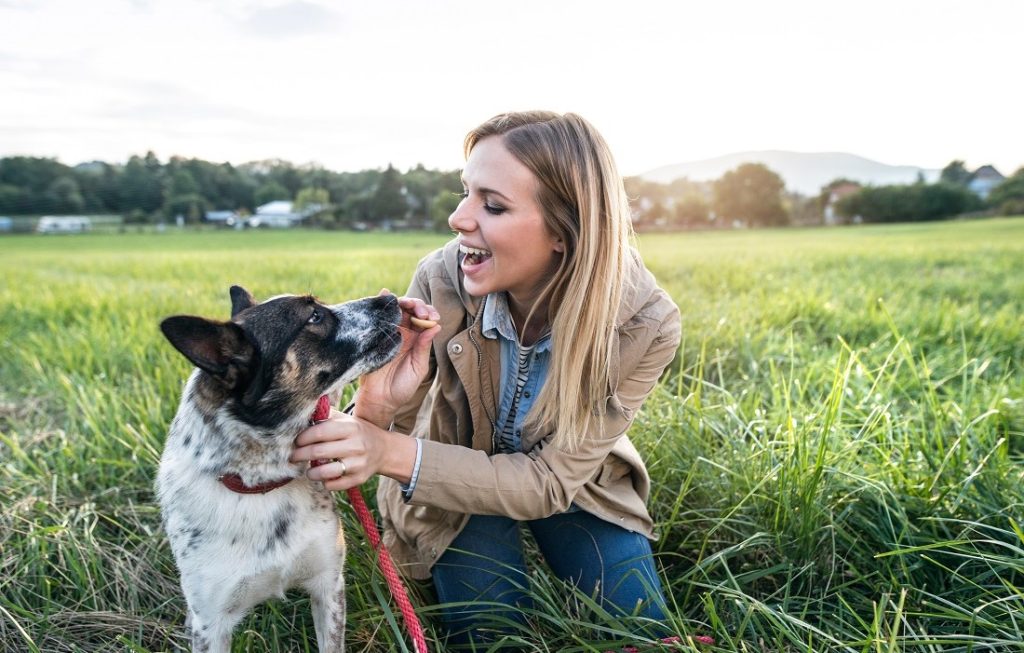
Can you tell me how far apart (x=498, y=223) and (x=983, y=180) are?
2788 inches

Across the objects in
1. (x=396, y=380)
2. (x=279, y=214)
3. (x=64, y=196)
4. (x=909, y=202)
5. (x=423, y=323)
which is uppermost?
(x=423, y=323)

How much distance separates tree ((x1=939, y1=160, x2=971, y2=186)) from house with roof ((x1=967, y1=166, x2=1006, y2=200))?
0.48 meters

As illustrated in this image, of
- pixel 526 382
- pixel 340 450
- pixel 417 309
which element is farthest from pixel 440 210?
pixel 340 450

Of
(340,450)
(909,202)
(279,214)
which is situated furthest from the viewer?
(279,214)

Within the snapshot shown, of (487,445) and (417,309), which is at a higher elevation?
(417,309)

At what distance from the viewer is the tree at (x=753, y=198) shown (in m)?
52.5

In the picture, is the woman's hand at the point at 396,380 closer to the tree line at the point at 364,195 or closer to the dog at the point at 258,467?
the dog at the point at 258,467

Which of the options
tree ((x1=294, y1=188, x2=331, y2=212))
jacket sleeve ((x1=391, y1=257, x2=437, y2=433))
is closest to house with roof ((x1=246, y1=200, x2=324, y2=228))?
tree ((x1=294, y1=188, x2=331, y2=212))

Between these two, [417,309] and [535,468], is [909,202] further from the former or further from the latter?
[417,309]

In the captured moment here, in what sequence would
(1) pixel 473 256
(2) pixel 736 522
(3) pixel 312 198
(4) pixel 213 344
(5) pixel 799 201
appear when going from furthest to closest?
(5) pixel 799 201 → (3) pixel 312 198 → (2) pixel 736 522 → (1) pixel 473 256 → (4) pixel 213 344

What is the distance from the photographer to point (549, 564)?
9.07ft

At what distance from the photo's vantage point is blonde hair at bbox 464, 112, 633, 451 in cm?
234

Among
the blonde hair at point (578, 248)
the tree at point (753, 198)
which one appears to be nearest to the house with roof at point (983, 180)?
the tree at point (753, 198)

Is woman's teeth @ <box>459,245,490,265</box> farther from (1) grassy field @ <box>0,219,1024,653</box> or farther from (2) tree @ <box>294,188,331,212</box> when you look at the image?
(2) tree @ <box>294,188,331,212</box>
